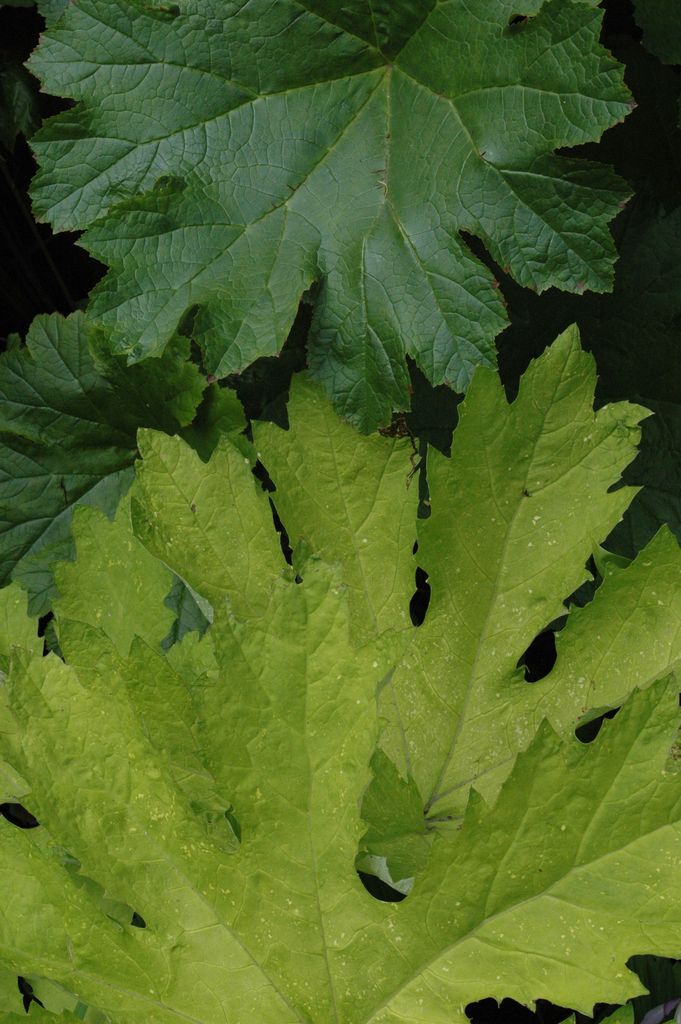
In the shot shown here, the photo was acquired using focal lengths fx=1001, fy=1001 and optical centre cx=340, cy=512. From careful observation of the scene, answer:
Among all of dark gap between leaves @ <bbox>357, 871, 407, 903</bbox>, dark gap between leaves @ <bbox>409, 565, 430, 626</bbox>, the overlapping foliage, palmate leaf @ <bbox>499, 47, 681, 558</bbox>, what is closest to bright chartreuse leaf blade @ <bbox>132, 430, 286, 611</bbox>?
the overlapping foliage

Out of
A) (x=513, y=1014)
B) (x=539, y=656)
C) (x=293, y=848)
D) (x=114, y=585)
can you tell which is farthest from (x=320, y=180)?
(x=513, y=1014)

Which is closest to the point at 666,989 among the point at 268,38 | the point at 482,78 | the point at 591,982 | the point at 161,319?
the point at 591,982

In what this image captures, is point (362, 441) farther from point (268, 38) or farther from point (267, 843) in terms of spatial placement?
point (268, 38)

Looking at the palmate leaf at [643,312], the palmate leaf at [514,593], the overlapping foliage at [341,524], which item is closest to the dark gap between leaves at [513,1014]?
the overlapping foliage at [341,524]

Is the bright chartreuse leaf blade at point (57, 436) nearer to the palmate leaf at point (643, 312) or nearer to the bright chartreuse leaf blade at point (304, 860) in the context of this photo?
the palmate leaf at point (643, 312)

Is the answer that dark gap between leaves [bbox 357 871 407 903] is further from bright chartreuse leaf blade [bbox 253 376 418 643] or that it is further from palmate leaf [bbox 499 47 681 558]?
palmate leaf [bbox 499 47 681 558]

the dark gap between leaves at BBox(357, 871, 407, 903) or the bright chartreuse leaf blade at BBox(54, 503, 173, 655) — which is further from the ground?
the bright chartreuse leaf blade at BBox(54, 503, 173, 655)

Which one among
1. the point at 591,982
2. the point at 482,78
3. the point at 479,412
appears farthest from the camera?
the point at 482,78

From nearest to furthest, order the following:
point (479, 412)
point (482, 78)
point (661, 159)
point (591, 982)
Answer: point (591, 982)
point (479, 412)
point (482, 78)
point (661, 159)
